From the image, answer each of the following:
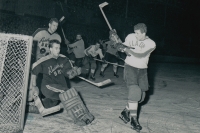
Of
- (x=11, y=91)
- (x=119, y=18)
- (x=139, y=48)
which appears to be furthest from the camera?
(x=119, y=18)

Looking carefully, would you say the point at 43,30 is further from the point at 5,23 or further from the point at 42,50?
the point at 5,23

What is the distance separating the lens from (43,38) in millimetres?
4621

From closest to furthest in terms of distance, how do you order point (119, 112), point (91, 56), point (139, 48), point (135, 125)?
point (135, 125) → point (139, 48) → point (119, 112) → point (91, 56)

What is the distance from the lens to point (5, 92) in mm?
3842

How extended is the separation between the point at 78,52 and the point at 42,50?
305 cm

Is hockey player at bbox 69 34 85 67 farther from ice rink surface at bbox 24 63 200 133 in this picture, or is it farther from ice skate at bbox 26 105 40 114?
ice skate at bbox 26 105 40 114

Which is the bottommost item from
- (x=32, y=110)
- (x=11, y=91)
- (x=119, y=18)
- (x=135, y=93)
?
(x=32, y=110)

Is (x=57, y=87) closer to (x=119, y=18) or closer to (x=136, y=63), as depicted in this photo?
(x=136, y=63)

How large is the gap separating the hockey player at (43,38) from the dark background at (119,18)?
19.7 ft

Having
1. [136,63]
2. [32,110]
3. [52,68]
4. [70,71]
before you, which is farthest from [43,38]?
[136,63]

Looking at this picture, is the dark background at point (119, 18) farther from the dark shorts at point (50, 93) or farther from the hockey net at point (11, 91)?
the dark shorts at point (50, 93)

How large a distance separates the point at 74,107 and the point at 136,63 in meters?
1.16

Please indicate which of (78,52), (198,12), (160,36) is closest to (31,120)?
(78,52)

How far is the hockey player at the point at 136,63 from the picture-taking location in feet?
12.0
